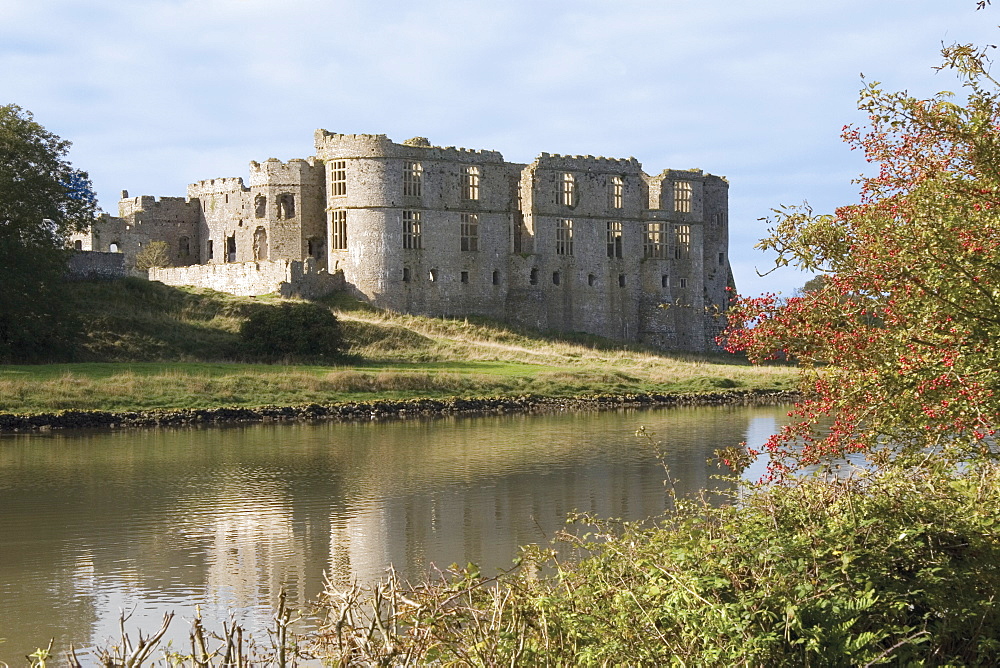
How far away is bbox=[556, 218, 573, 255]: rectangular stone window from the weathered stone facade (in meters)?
0.07

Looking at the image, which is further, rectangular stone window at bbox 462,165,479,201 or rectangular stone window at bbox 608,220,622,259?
rectangular stone window at bbox 608,220,622,259

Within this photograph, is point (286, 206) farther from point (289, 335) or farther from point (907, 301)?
point (907, 301)

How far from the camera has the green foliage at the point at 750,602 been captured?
852 cm

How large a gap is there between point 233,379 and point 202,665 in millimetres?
31586

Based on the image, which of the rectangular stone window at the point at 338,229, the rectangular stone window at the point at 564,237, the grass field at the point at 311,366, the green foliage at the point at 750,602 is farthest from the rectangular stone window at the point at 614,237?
the green foliage at the point at 750,602

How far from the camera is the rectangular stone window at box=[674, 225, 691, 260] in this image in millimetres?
64375

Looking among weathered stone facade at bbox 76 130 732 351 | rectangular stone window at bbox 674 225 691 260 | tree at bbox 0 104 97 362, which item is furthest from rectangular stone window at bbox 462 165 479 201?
tree at bbox 0 104 97 362

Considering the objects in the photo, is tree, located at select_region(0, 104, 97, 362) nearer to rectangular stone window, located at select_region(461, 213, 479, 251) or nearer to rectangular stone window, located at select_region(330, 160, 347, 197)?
rectangular stone window, located at select_region(330, 160, 347, 197)

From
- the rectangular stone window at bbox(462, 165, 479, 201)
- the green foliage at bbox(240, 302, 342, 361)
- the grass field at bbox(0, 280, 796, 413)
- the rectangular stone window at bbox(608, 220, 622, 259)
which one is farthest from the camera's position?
the rectangular stone window at bbox(608, 220, 622, 259)

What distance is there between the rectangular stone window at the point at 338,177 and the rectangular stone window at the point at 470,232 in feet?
19.1

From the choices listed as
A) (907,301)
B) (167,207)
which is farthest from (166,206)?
(907,301)

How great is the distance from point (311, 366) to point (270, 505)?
72.5 ft

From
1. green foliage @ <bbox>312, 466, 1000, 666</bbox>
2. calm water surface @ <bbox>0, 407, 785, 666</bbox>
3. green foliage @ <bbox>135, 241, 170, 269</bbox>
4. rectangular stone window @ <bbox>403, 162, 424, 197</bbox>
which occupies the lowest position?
calm water surface @ <bbox>0, 407, 785, 666</bbox>

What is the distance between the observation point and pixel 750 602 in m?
8.56
